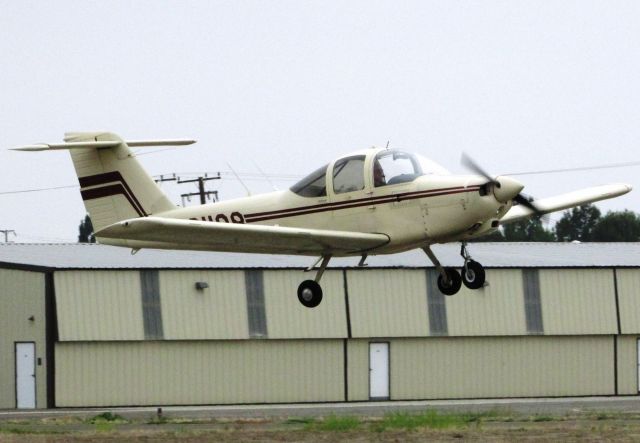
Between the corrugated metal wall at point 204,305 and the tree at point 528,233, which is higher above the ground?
the tree at point 528,233

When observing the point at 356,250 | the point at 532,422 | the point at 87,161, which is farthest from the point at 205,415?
the point at 356,250

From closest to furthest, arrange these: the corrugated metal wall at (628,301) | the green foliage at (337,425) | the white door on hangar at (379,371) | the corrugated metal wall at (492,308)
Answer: the green foliage at (337,425) → the white door on hangar at (379,371) → the corrugated metal wall at (492,308) → the corrugated metal wall at (628,301)

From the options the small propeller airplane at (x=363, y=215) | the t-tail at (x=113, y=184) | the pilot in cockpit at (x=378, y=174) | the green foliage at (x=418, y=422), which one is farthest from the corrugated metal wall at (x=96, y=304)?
the pilot in cockpit at (x=378, y=174)

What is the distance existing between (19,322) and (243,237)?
2393cm

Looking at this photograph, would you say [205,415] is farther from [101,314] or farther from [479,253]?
[479,253]

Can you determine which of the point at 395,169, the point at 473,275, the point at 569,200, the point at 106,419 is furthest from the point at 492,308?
the point at 395,169

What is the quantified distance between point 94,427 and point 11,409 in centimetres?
1265

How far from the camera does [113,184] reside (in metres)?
30.7

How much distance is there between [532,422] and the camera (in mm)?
37188

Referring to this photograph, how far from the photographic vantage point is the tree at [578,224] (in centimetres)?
12456

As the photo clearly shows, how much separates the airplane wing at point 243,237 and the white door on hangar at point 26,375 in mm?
21840

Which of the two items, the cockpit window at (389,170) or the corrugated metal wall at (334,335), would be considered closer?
the cockpit window at (389,170)

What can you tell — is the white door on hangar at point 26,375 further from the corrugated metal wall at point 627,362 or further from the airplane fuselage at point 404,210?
the airplane fuselage at point 404,210

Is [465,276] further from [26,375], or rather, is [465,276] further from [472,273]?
[26,375]
